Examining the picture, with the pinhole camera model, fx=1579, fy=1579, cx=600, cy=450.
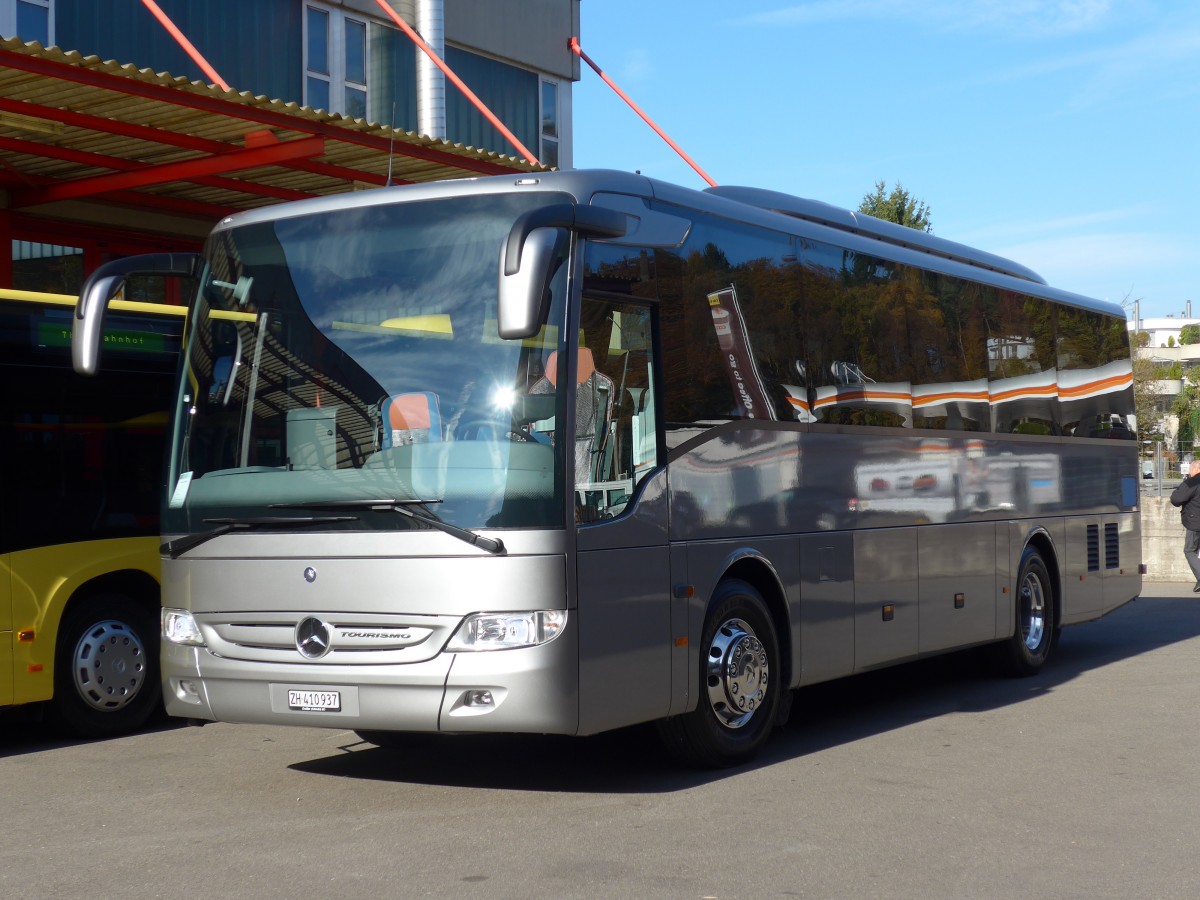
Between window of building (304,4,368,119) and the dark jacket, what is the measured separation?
12.7 metres

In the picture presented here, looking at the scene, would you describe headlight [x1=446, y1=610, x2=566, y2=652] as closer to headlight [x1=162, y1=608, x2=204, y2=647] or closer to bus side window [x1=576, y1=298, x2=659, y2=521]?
bus side window [x1=576, y1=298, x2=659, y2=521]

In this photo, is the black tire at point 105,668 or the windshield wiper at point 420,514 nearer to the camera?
the windshield wiper at point 420,514

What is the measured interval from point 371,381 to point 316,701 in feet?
5.20

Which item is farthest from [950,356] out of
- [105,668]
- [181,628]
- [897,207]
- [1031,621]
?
[897,207]

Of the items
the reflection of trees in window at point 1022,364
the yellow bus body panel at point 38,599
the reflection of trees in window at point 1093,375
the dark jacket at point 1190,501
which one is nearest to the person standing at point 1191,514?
the dark jacket at point 1190,501

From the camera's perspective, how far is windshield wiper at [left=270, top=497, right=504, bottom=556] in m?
7.32

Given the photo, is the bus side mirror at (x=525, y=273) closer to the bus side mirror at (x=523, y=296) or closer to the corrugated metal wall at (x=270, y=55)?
the bus side mirror at (x=523, y=296)

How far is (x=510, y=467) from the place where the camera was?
7.38 meters

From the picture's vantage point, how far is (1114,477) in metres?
15.3

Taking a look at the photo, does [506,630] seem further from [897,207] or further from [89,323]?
[897,207]

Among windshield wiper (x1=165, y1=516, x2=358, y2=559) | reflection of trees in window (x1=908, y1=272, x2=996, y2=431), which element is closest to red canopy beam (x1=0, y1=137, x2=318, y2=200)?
reflection of trees in window (x1=908, y1=272, x2=996, y2=431)

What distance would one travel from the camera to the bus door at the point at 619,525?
7.57 m

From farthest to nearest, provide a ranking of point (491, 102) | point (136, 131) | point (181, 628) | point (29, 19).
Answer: point (491, 102) → point (29, 19) → point (136, 131) → point (181, 628)

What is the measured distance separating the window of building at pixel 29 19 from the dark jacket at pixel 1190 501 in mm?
16092
